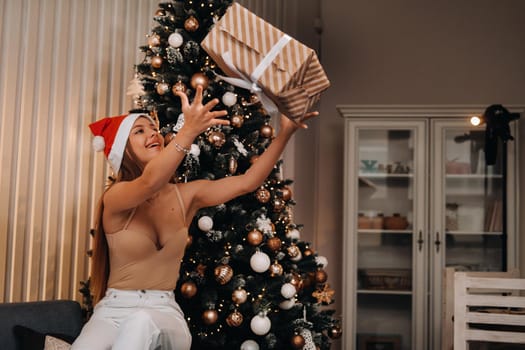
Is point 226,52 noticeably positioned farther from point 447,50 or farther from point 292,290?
point 447,50

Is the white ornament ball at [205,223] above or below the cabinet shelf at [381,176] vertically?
below

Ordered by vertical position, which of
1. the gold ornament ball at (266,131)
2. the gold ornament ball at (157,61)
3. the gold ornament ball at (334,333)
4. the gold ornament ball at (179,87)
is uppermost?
the gold ornament ball at (157,61)

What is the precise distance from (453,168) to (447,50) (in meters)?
1.10

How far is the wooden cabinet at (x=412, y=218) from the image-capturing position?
4.93 metres

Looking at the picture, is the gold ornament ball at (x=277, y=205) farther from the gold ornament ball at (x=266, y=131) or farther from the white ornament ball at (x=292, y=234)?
the gold ornament ball at (x=266, y=131)

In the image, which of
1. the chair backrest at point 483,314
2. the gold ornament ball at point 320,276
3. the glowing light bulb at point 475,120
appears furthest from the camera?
the glowing light bulb at point 475,120

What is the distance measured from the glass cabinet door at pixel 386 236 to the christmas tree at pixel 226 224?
66.6 inches

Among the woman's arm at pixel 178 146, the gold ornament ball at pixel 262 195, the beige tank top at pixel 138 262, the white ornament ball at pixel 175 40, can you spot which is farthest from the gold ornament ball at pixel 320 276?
the woman's arm at pixel 178 146

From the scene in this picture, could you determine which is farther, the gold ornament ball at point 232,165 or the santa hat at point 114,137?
the gold ornament ball at point 232,165

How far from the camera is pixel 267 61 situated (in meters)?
1.97

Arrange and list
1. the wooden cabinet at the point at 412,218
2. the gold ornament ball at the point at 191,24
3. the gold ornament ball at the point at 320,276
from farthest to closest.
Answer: the wooden cabinet at the point at 412,218
the gold ornament ball at the point at 320,276
the gold ornament ball at the point at 191,24

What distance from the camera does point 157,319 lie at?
201 centimetres

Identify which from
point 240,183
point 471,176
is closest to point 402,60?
point 471,176

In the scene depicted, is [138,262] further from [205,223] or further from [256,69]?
[205,223]
